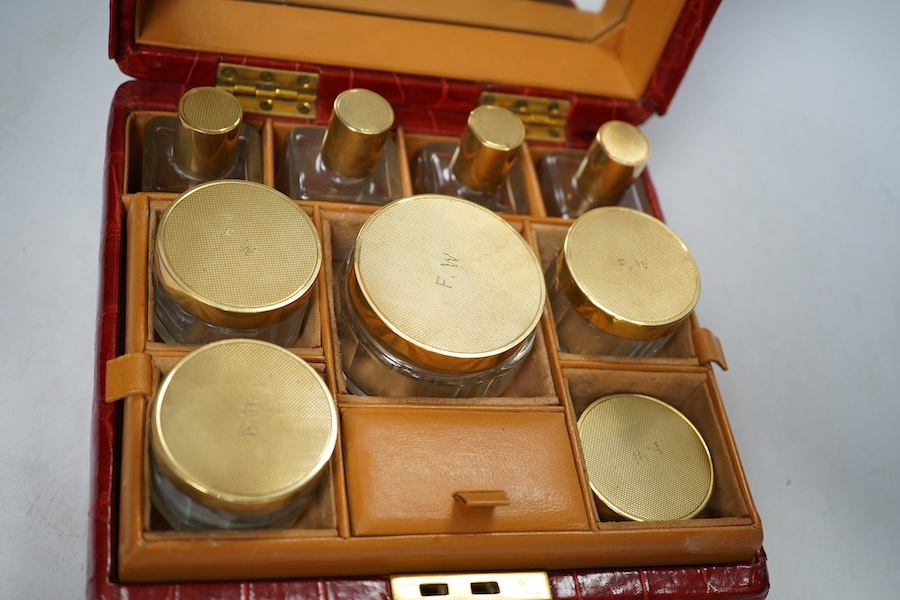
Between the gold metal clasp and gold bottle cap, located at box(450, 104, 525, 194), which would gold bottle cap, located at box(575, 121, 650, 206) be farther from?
the gold metal clasp

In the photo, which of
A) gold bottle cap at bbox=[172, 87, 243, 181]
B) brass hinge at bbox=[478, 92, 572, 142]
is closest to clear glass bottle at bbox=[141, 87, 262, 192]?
gold bottle cap at bbox=[172, 87, 243, 181]

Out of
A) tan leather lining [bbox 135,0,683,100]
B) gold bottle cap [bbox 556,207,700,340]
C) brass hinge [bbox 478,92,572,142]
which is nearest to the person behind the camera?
gold bottle cap [bbox 556,207,700,340]

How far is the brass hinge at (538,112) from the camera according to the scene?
1150 mm

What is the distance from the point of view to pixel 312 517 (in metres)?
0.76

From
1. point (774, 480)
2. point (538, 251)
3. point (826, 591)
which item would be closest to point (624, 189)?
point (538, 251)

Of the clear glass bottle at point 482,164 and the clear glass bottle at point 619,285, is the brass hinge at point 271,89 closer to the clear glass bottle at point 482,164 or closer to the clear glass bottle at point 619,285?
the clear glass bottle at point 482,164

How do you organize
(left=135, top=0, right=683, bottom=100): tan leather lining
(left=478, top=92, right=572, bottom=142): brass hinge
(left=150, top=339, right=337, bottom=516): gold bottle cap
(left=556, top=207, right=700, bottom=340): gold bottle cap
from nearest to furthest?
(left=150, top=339, right=337, bottom=516): gold bottle cap, (left=556, top=207, right=700, bottom=340): gold bottle cap, (left=135, top=0, right=683, bottom=100): tan leather lining, (left=478, top=92, right=572, bottom=142): brass hinge

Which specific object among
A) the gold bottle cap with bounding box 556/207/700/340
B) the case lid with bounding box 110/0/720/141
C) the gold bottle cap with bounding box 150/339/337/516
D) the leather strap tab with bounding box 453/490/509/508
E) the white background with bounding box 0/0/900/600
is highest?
the case lid with bounding box 110/0/720/141

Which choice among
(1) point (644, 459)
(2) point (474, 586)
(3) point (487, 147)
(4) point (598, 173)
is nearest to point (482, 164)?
(3) point (487, 147)

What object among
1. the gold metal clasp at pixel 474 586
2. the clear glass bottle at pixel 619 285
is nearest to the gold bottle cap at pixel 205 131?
the clear glass bottle at pixel 619 285

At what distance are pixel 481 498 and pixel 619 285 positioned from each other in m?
0.31

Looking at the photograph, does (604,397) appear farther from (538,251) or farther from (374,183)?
(374,183)

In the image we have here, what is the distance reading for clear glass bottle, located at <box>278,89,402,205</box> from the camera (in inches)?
37.5

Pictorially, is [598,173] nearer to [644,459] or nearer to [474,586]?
[644,459]
